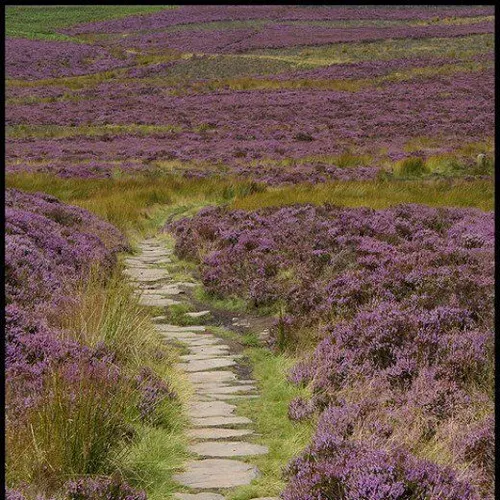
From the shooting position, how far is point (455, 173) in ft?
82.3

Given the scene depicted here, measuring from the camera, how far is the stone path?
16.8ft

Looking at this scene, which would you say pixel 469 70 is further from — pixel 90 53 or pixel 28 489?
pixel 28 489

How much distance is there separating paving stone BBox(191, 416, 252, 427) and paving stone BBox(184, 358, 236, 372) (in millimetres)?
1433

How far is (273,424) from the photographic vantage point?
6285 millimetres

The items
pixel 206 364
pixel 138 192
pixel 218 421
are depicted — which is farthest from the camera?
pixel 138 192

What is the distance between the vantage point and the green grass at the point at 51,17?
271ft

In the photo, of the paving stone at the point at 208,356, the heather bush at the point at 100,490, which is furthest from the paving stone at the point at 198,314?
the heather bush at the point at 100,490

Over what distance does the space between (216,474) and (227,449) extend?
0.50 metres

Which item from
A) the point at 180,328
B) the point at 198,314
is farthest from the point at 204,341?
the point at 198,314

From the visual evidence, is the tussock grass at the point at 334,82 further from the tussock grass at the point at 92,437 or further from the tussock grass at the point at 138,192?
the tussock grass at the point at 92,437

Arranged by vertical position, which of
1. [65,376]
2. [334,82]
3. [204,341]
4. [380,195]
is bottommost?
[204,341]

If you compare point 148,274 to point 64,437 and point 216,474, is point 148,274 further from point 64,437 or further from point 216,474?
point 64,437

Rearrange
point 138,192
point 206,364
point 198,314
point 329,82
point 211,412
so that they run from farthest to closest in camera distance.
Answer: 1. point 329,82
2. point 138,192
3. point 198,314
4. point 206,364
5. point 211,412

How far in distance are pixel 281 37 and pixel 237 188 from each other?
5702cm
